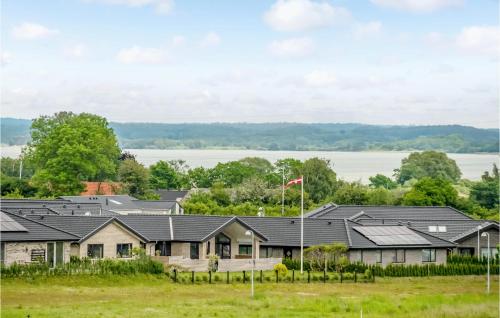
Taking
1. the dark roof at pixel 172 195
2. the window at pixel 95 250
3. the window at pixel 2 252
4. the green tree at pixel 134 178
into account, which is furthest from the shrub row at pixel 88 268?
the green tree at pixel 134 178

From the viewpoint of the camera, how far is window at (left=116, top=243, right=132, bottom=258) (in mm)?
61156

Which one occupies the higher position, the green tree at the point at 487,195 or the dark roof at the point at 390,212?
the green tree at the point at 487,195

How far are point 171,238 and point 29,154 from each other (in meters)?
78.5

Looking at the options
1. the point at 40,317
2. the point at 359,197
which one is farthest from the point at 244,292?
the point at 359,197

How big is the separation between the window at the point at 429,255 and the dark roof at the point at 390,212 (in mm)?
11790

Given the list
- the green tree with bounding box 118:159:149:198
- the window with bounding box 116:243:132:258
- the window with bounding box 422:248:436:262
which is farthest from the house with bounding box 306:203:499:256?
the green tree with bounding box 118:159:149:198

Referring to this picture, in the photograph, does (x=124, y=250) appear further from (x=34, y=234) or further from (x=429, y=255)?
(x=429, y=255)

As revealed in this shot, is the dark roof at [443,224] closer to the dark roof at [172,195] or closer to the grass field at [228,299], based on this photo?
the grass field at [228,299]

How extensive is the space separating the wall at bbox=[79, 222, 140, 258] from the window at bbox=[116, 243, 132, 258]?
25 cm

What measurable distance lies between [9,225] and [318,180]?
7522 centimetres

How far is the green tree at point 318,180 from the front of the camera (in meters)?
125

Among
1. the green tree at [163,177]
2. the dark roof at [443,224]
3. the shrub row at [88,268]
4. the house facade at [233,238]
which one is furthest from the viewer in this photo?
the green tree at [163,177]

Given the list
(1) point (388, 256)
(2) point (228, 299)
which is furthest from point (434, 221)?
(2) point (228, 299)

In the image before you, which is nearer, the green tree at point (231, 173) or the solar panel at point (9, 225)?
the solar panel at point (9, 225)
